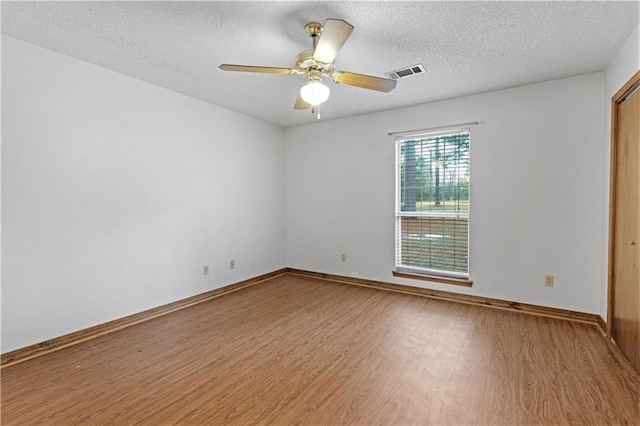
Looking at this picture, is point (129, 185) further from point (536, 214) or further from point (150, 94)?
point (536, 214)

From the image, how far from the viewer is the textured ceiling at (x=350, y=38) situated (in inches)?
79.5

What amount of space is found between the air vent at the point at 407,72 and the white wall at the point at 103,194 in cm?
228

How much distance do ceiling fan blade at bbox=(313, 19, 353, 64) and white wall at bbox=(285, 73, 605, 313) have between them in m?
2.33

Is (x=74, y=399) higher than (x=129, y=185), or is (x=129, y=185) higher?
(x=129, y=185)

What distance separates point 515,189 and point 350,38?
96.1 inches

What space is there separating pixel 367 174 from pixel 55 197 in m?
3.47

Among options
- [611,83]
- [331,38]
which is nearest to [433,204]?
[611,83]

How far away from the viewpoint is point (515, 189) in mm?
3451

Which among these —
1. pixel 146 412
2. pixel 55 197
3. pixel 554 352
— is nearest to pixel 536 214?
pixel 554 352

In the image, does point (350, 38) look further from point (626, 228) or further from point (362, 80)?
point (626, 228)

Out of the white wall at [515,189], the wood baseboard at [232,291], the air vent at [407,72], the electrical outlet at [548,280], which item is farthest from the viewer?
the electrical outlet at [548,280]

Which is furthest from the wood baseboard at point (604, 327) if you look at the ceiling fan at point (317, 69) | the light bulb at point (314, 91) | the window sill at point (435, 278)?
the light bulb at point (314, 91)

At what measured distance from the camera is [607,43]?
8.09 ft

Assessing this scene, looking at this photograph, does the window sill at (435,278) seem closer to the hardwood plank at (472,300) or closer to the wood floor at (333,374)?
the hardwood plank at (472,300)
